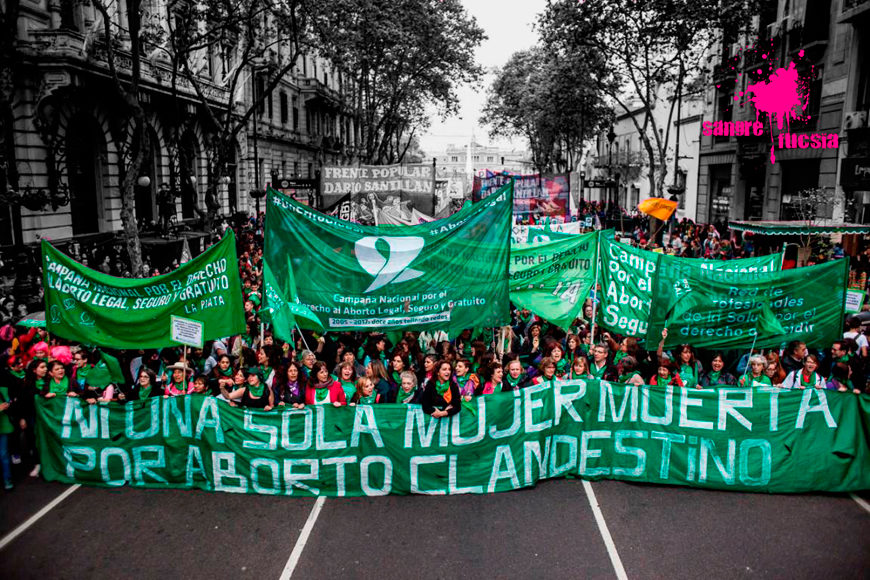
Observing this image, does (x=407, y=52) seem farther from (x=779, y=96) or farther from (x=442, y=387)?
(x=442, y=387)

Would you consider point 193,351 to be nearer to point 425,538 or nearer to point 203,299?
point 203,299

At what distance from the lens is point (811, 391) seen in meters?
7.42

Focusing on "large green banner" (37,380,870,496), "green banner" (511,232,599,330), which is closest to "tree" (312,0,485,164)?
"green banner" (511,232,599,330)

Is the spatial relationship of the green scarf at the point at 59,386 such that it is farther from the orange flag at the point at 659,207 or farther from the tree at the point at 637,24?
the tree at the point at 637,24

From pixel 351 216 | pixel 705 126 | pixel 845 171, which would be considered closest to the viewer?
pixel 351 216

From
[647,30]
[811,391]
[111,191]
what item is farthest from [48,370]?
[647,30]

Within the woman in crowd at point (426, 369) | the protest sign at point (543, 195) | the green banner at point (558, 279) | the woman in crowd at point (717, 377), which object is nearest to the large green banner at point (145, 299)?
the woman in crowd at point (426, 369)

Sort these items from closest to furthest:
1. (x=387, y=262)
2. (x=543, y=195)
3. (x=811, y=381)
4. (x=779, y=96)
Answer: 1. (x=811, y=381)
2. (x=387, y=262)
3. (x=543, y=195)
4. (x=779, y=96)

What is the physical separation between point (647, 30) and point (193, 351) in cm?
2076

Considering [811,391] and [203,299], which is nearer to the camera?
[811,391]

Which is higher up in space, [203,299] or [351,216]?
[351,216]

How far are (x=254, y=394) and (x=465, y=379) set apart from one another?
263cm

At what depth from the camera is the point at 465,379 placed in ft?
27.7

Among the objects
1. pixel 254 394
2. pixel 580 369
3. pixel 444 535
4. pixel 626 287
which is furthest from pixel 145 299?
pixel 626 287
